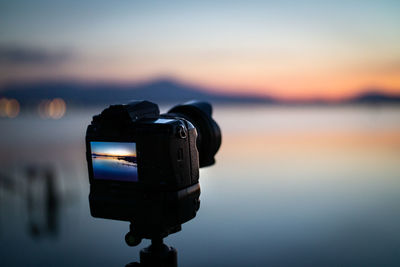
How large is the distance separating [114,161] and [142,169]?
0.14 metres

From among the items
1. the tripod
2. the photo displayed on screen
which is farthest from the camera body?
the tripod

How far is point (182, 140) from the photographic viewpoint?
1.56m

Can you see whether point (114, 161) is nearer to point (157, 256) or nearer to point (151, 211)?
point (151, 211)

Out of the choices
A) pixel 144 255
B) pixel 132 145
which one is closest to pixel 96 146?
pixel 132 145

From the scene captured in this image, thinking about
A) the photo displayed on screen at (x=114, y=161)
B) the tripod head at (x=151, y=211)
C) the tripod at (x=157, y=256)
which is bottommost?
the tripod at (x=157, y=256)

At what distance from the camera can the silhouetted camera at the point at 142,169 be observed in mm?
1517

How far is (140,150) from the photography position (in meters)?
1.53

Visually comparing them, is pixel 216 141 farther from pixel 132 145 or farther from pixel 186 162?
pixel 132 145

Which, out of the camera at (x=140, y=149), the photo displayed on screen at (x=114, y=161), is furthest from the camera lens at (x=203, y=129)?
the photo displayed on screen at (x=114, y=161)

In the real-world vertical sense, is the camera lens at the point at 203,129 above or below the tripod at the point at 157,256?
above

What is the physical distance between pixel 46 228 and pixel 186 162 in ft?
26.2

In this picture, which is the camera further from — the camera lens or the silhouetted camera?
the camera lens

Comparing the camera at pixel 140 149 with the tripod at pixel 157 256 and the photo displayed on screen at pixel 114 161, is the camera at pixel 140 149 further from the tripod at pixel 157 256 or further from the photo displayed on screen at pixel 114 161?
the tripod at pixel 157 256

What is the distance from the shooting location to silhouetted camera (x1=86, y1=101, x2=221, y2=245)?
1.52m
